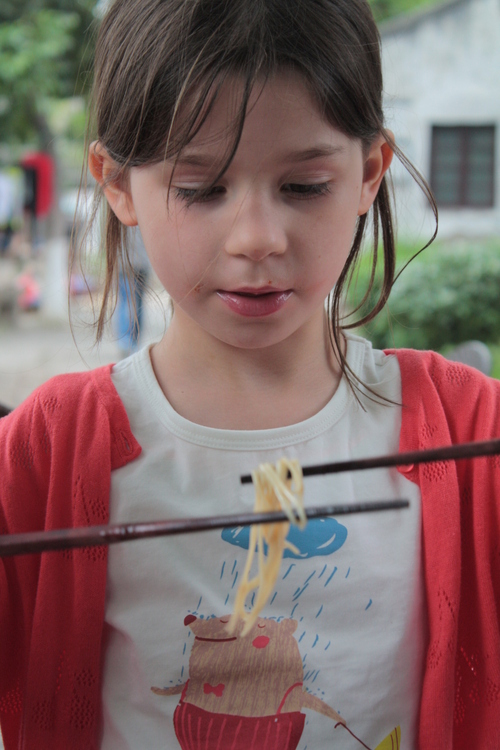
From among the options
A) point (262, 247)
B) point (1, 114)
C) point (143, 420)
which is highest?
point (1, 114)

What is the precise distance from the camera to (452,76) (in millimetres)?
10242

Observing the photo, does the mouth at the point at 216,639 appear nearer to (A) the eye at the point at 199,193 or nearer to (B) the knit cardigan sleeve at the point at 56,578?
(B) the knit cardigan sleeve at the point at 56,578

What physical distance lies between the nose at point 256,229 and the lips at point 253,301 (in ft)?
0.23

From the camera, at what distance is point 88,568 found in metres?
1.21

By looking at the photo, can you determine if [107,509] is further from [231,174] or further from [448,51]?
[448,51]

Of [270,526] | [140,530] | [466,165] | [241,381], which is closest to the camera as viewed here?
[140,530]

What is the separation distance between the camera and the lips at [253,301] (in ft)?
3.62

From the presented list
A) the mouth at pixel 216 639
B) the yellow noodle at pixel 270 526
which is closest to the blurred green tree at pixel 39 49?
the mouth at pixel 216 639

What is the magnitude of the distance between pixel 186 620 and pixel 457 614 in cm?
45

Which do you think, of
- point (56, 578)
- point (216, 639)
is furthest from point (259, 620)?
point (56, 578)

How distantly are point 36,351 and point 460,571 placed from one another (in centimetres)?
735

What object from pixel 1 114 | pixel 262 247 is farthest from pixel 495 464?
pixel 1 114

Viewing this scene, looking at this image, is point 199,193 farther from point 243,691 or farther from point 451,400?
point 243,691

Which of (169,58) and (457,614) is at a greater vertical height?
(169,58)
